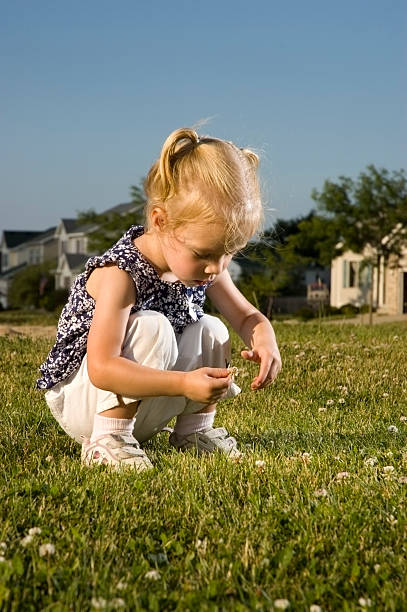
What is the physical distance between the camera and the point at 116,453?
13.0 feet

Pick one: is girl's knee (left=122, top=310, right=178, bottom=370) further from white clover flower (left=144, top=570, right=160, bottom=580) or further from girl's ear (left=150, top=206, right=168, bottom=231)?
white clover flower (left=144, top=570, right=160, bottom=580)

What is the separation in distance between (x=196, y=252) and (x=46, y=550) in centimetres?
148

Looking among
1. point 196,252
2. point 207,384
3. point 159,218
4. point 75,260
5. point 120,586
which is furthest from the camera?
point 75,260

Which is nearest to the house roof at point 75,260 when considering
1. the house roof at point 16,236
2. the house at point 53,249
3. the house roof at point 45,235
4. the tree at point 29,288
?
the house at point 53,249

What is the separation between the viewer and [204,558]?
2773mm

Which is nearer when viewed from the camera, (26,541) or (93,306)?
(26,541)

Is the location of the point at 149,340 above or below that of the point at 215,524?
above

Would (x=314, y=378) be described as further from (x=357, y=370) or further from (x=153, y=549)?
(x=153, y=549)

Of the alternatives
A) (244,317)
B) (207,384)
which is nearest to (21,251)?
(244,317)

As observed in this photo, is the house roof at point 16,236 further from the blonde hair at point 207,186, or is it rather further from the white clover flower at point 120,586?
the white clover flower at point 120,586

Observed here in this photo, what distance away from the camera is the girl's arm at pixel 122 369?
3623 mm

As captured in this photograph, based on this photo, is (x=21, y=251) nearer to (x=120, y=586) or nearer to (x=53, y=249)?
(x=53, y=249)

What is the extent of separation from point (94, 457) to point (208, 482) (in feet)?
2.37

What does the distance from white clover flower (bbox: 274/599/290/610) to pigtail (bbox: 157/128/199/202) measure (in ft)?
6.48
